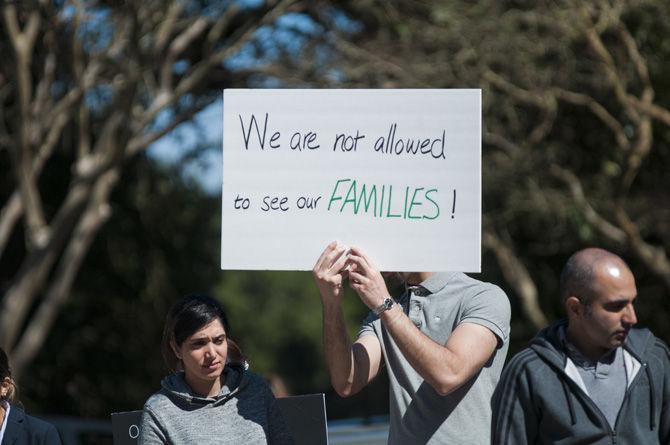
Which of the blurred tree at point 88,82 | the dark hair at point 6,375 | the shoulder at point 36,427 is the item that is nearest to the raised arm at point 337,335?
the shoulder at point 36,427

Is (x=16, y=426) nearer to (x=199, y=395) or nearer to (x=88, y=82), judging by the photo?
(x=199, y=395)

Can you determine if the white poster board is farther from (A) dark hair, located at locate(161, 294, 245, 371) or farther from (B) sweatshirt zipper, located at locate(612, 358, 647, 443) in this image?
(B) sweatshirt zipper, located at locate(612, 358, 647, 443)

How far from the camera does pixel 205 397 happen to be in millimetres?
3814

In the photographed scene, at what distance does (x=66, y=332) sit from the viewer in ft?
64.9

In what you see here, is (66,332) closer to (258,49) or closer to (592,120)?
(258,49)

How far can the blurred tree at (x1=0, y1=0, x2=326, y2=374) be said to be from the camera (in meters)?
12.4

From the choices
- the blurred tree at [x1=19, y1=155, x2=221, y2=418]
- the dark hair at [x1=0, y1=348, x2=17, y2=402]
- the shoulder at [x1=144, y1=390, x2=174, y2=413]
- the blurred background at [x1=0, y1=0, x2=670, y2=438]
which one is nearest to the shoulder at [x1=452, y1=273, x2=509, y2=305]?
the shoulder at [x1=144, y1=390, x2=174, y2=413]

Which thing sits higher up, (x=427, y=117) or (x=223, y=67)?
(x=223, y=67)

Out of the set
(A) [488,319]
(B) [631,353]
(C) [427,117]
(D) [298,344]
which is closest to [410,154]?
(C) [427,117]

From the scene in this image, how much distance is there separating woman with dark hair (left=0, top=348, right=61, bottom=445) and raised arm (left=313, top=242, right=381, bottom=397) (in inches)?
39.6

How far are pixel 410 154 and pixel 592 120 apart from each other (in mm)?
11891

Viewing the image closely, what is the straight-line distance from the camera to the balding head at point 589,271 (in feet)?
11.4

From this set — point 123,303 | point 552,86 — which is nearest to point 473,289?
Result: point 552,86

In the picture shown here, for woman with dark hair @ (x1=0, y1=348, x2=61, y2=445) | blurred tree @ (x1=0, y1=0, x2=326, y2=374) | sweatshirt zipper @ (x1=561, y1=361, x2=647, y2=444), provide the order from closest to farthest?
sweatshirt zipper @ (x1=561, y1=361, x2=647, y2=444)
woman with dark hair @ (x1=0, y1=348, x2=61, y2=445)
blurred tree @ (x1=0, y1=0, x2=326, y2=374)
